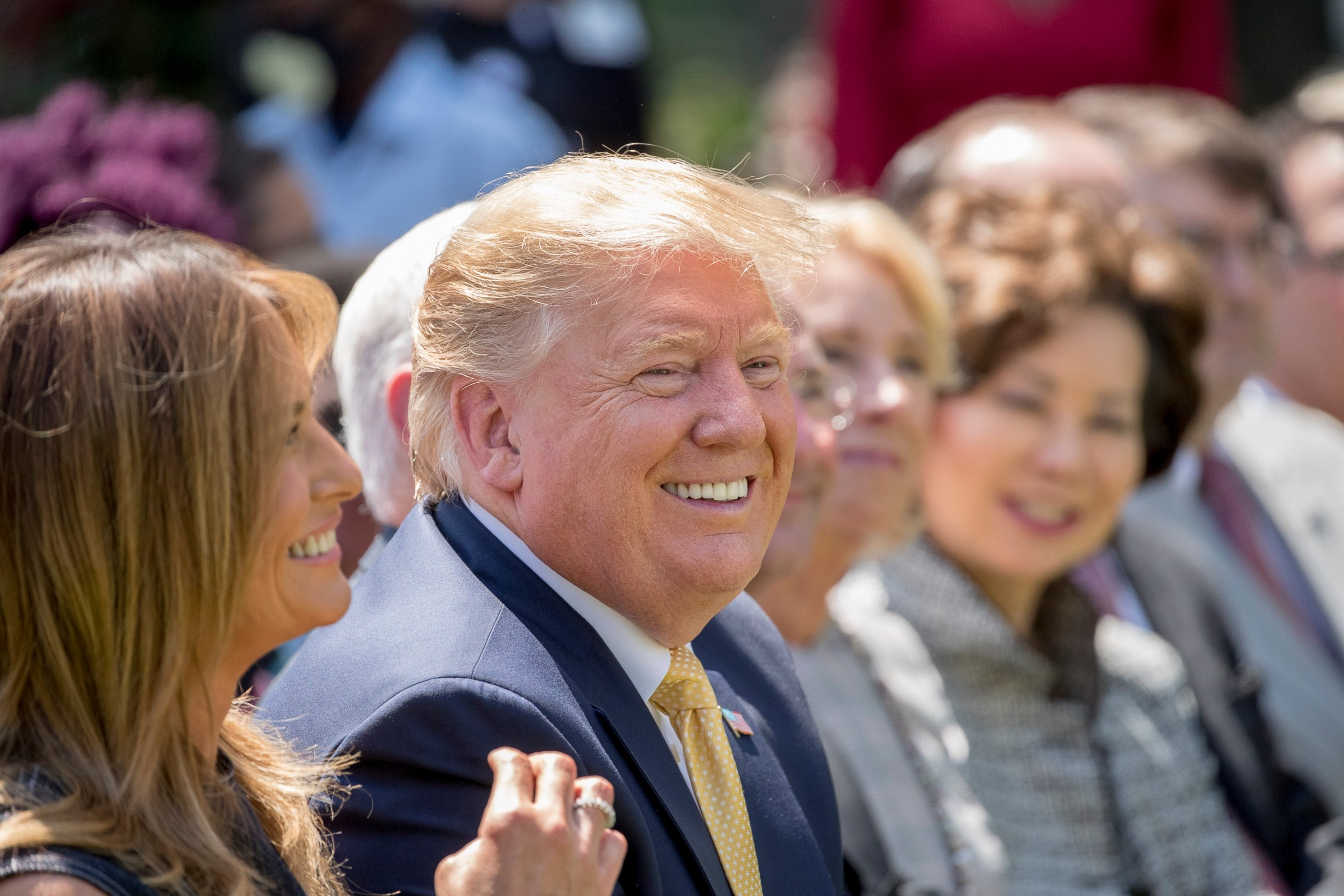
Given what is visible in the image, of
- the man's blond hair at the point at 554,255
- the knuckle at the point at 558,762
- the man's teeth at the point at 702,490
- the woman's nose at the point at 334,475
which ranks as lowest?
the knuckle at the point at 558,762

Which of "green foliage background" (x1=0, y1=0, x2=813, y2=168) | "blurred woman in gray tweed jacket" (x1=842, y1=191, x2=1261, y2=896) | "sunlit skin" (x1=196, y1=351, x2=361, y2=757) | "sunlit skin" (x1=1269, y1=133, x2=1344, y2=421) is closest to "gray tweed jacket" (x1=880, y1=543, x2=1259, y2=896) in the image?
"blurred woman in gray tweed jacket" (x1=842, y1=191, x2=1261, y2=896)

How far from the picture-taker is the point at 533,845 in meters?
1.52

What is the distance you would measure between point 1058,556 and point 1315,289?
223cm

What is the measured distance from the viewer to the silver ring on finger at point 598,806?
161 centimetres

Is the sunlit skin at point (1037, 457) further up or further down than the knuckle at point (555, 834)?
further down

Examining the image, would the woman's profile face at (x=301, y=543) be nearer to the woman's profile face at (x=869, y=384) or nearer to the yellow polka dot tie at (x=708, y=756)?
the yellow polka dot tie at (x=708, y=756)

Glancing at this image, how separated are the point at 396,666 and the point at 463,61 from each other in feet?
13.0

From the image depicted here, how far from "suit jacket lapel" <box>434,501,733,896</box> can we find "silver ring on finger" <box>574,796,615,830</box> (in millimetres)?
206

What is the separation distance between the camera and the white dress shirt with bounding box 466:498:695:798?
1915 millimetres

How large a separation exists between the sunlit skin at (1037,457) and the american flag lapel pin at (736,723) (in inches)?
61.3

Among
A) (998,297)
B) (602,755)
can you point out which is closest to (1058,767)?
(998,297)

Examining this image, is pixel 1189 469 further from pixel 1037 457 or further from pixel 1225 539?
pixel 1037 457

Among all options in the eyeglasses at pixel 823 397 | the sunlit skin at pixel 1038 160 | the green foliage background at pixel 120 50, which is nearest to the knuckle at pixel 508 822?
the eyeglasses at pixel 823 397

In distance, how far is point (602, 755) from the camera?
1.79 m
